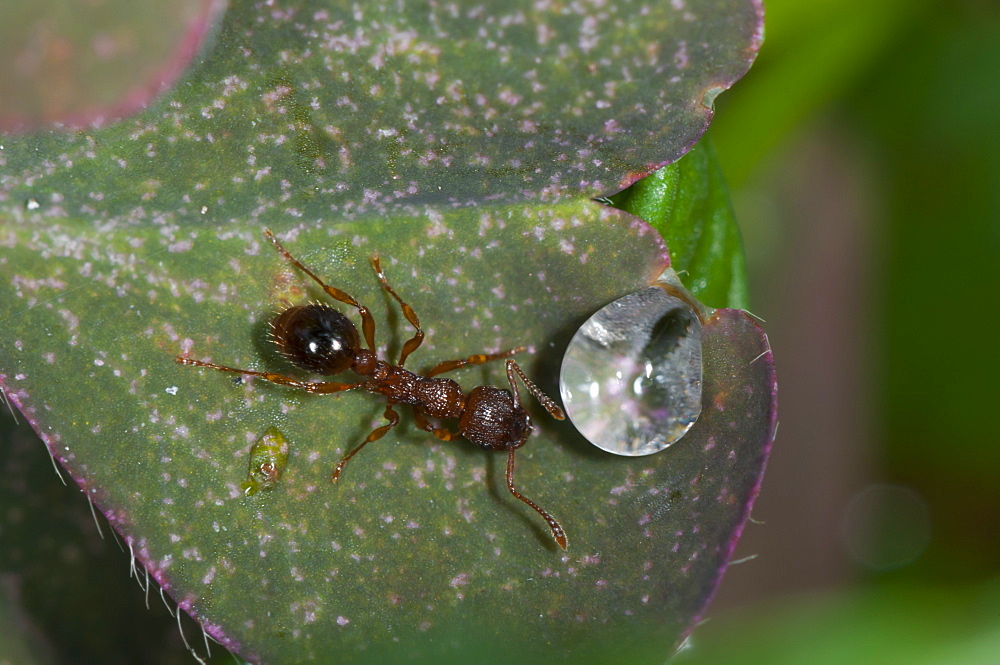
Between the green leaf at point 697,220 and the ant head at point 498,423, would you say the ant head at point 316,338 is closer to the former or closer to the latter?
the ant head at point 498,423

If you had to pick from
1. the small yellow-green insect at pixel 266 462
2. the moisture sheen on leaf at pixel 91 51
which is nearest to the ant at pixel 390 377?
the small yellow-green insect at pixel 266 462

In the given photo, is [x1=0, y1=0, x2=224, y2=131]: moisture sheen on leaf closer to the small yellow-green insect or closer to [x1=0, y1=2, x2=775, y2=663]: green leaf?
[x1=0, y1=2, x2=775, y2=663]: green leaf

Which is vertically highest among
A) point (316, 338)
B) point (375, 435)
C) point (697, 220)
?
point (697, 220)

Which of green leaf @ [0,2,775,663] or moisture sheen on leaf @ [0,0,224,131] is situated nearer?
moisture sheen on leaf @ [0,0,224,131]

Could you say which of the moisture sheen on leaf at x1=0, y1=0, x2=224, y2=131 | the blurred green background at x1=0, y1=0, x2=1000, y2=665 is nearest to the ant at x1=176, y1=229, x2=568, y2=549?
the moisture sheen on leaf at x1=0, y1=0, x2=224, y2=131

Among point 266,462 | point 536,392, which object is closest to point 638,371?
point 536,392

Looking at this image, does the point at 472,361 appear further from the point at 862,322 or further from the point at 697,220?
the point at 862,322
